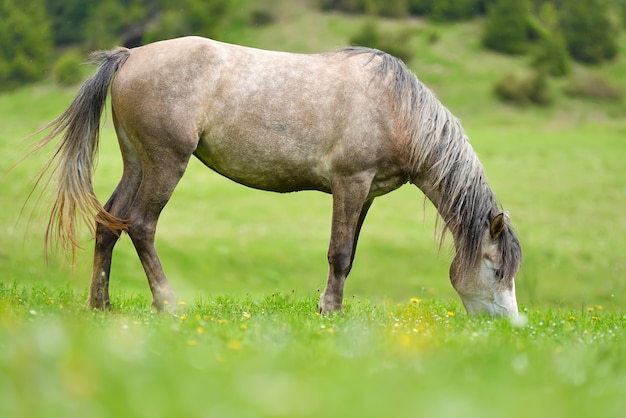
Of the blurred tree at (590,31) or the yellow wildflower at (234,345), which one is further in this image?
the blurred tree at (590,31)

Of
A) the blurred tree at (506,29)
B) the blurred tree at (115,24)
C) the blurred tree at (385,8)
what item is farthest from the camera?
the blurred tree at (385,8)

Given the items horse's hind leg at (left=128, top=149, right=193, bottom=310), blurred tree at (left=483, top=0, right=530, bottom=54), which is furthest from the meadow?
blurred tree at (left=483, top=0, right=530, bottom=54)

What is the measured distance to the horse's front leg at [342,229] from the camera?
28.6ft

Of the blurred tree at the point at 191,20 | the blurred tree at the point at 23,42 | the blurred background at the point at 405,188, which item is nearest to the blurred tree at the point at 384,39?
the blurred background at the point at 405,188

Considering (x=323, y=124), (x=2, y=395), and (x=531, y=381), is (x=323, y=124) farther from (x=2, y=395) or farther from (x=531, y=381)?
(x=2, y=395)

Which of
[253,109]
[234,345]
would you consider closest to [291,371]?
[234,345]

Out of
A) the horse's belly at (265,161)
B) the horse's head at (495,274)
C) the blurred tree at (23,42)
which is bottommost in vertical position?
the blurred tree at (23,42)

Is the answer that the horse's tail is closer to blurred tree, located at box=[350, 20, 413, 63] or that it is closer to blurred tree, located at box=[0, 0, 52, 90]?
blurred tree, located at box=[0, 0, 52, 90]

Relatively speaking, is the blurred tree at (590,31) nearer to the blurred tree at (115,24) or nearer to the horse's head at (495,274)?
the blurred tree at (115,24)

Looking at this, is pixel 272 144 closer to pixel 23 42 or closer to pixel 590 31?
pixel 23 42

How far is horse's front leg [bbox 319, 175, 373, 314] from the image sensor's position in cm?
871

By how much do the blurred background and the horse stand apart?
0.58m

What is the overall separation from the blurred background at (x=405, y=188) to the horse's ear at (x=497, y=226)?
72 centimetres

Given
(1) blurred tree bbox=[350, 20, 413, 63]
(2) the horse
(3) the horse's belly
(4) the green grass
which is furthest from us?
(1) blurred tree bbox=[350, 20, 413, 63]
